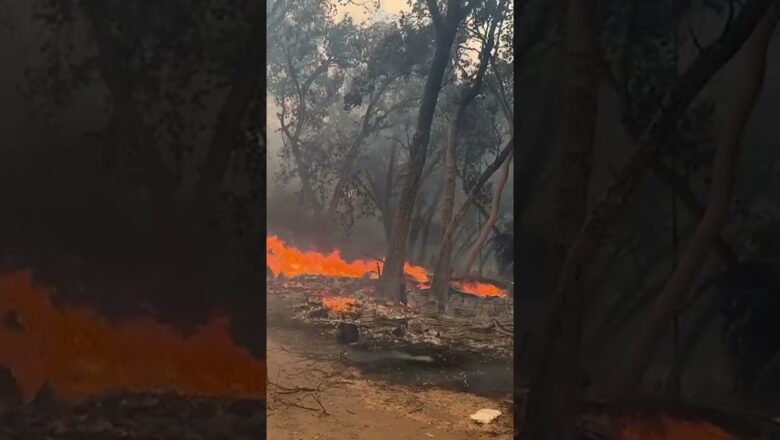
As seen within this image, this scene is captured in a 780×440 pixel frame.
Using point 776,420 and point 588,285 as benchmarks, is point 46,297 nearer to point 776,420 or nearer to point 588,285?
point 588,285

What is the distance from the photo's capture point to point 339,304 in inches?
125

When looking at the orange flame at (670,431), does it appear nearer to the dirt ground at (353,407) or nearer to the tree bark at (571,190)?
the tree bark at (571,190)

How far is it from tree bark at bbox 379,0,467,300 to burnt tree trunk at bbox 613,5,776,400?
1.59 meters

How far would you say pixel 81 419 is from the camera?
2.11m

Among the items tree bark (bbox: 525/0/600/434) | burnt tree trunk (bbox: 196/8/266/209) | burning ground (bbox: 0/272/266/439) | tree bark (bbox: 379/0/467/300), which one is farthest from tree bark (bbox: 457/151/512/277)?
burnt tree trunk (bbox: 196/8/266/209)

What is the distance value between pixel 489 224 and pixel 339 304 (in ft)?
3.36

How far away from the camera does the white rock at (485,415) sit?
2.81 metres

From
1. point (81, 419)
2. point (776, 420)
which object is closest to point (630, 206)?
point (776, 420)

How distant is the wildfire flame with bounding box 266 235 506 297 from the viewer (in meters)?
3.09

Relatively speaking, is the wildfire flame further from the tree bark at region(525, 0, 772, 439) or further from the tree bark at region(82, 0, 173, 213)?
the tree bark at region(525, 0, 772, 439)

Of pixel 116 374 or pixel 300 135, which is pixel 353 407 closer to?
pixel 116 374

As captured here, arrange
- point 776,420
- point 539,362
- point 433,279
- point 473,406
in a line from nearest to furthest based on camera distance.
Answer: point 776,420
point 539,362
point 473,406
point 433,279

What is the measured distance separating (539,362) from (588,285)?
0.33m

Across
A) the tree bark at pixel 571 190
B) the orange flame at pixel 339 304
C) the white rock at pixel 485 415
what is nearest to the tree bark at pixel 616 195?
the tree bark at pixel 571 190
